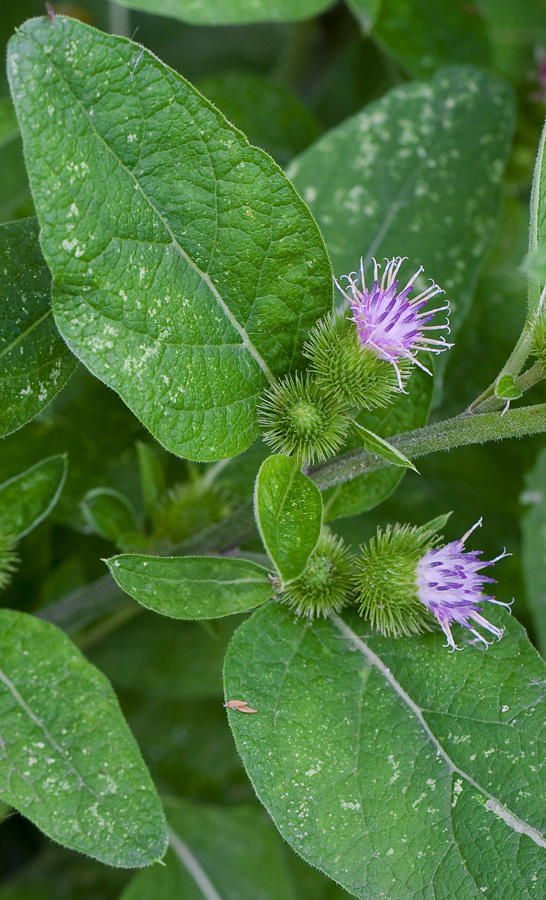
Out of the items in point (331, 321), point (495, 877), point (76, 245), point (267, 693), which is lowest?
point (495, 877)

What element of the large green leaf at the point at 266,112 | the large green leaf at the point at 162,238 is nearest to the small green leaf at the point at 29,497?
the large green leaf at the point at 162,238

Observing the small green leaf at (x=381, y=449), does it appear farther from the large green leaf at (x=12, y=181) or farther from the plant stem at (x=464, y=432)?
the large green leaf at (x=12, y=181)

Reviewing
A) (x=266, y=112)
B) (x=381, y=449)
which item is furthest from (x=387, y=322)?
(x=266, y=112)

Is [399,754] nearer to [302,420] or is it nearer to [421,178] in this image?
[302,420]

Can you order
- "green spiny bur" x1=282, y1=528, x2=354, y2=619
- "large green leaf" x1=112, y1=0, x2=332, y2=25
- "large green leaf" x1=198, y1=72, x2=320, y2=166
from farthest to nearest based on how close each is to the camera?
"large green leaf" x1=198, y1=72, x2=320, y2=166
"large green leaf" x1=112, y1=0, x2=332, y2=25
"green spiny bur" x1=282, y1=528, x2=354, y2=619

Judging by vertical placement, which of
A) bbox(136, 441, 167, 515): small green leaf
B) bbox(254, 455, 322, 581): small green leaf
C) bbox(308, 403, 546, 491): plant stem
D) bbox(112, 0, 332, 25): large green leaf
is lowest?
bbox(136, 441, 167, 515): small green leaf

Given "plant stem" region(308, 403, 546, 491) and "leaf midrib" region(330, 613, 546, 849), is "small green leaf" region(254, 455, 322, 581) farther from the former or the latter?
"leaf midrib" region(330, 613, 546, 849)

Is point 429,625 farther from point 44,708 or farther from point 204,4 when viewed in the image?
point 204,4

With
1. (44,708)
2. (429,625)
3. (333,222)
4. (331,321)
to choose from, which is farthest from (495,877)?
(333,222)

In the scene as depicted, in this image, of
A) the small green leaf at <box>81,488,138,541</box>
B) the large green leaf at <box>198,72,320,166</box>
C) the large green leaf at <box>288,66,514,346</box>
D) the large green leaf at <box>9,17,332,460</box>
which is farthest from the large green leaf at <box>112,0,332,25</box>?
the small green leaf at <box>81,488,138,541</box>
